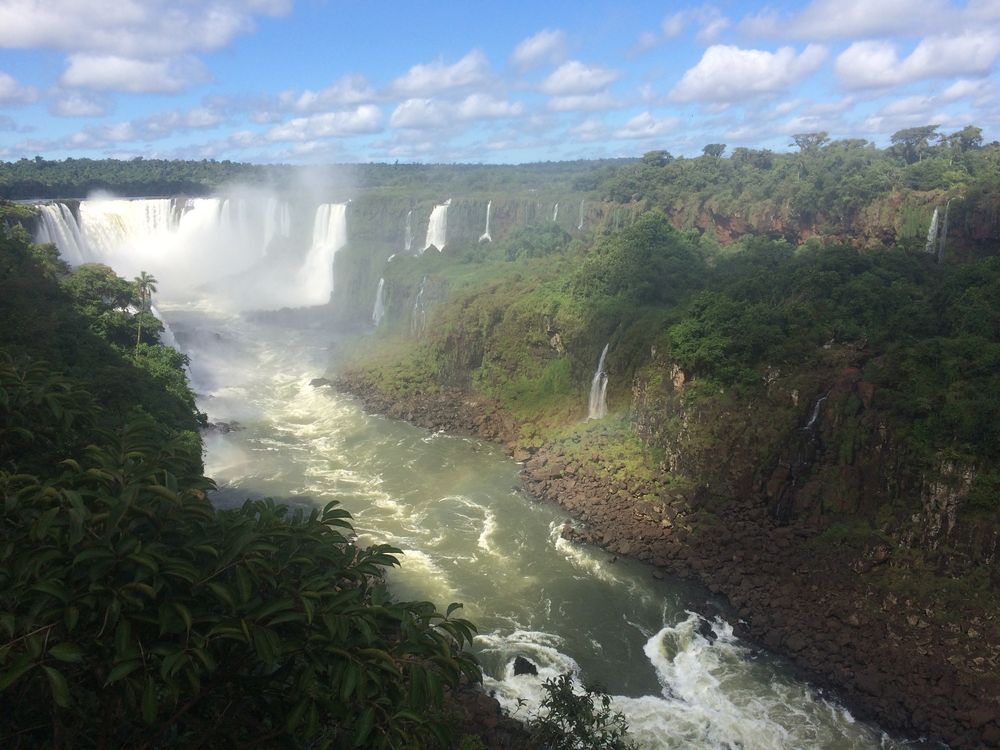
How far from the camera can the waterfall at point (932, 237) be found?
32.2 m

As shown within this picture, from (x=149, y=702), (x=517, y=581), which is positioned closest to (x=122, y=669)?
(x=149, y=702)

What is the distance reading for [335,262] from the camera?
52.0 meters

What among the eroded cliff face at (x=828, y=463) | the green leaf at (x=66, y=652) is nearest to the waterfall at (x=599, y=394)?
the eroded cliff face at (x=828, y=463)

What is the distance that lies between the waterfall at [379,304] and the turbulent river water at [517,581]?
472 inches

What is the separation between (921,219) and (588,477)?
2101 centimetres

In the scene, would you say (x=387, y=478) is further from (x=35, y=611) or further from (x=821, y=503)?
(x=35, y=611)

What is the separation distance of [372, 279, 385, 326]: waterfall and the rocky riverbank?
2164cm

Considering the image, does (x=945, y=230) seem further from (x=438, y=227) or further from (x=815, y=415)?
(x=438, y=227)

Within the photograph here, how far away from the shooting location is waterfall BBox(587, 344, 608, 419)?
27844mm

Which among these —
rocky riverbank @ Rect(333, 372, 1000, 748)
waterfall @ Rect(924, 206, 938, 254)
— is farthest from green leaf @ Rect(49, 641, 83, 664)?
waterfall @ Rect(924, 206, 938, 254)

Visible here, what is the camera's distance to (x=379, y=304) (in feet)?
149

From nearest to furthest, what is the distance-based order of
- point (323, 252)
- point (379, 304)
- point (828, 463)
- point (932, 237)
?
point (828, 463)
point (932, 237)
point (379, 304)
point (323, 252)

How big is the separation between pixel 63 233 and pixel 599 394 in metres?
36.6

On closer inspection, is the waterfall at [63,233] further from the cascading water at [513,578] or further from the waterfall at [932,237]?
the waterfall at [932,237]
